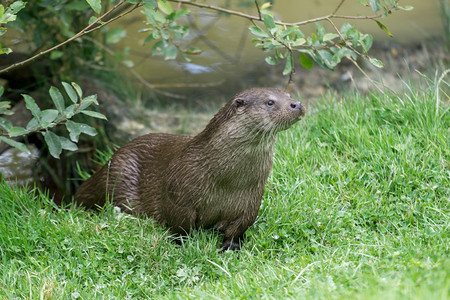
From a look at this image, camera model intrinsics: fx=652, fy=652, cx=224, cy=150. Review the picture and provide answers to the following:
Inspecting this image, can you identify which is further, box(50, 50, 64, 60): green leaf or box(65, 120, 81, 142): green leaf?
box(50, 50, 64, 60): green leaf

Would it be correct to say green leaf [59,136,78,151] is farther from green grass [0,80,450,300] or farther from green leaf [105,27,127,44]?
green leaf [105,27,127,44]

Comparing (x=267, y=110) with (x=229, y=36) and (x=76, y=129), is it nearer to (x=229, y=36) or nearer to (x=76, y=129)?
(x=76, y=129)

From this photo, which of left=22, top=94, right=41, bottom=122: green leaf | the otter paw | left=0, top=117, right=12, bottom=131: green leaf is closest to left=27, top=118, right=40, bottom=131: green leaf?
left=22, top=94, right=41, bottom=122: green leaf

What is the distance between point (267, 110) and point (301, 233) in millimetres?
778

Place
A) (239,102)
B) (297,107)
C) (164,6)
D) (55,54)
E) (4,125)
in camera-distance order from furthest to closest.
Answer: (55,54) < (164,6) < (4,125) < (239,102) < (297,107)

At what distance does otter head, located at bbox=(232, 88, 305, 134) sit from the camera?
3551mm

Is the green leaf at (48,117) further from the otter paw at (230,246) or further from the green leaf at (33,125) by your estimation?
the otter paw at (230,246)

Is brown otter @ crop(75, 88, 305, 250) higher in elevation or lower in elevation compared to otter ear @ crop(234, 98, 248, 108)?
lower

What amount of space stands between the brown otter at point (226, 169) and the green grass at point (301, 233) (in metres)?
0.12

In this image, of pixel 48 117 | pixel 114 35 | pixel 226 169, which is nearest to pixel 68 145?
Result: pixel 48 117

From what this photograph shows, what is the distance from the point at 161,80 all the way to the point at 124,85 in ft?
2.89

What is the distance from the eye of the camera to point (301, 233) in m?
3.84

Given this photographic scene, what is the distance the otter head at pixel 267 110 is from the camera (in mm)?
3551

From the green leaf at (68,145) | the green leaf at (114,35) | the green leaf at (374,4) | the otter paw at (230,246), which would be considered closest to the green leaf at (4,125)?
the green leaf at (68,145)
